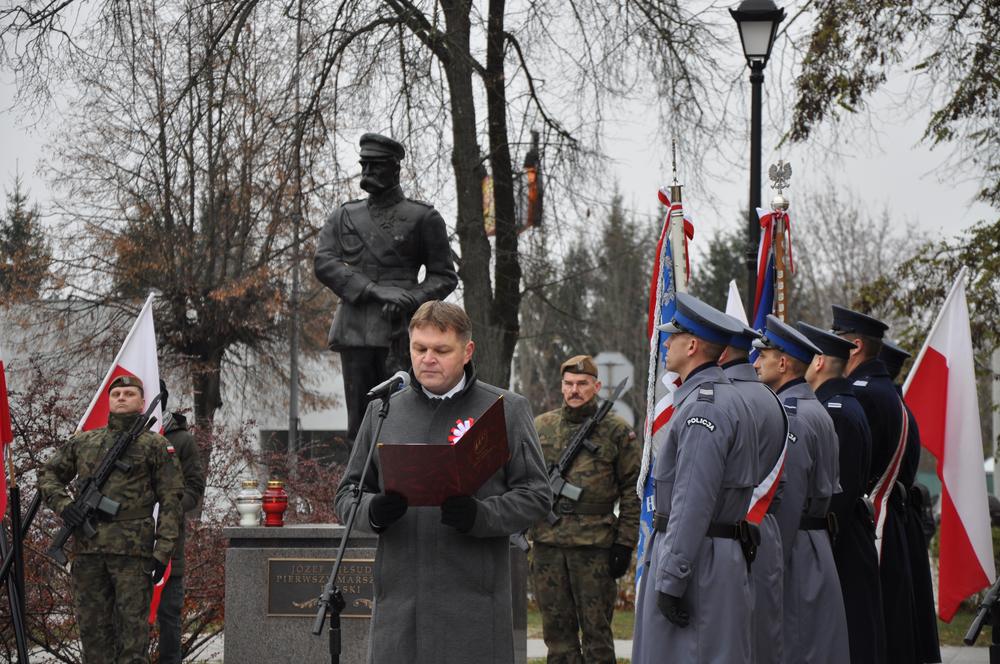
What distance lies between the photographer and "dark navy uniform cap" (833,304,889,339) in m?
8.86

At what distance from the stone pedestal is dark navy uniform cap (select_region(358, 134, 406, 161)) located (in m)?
2.48

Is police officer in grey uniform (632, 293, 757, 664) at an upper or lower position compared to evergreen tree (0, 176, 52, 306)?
lower

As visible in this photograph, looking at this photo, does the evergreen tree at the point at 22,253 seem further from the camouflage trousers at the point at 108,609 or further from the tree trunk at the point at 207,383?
the camouflage trousers at the point at 108,609

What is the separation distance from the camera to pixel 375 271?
8.61 meters

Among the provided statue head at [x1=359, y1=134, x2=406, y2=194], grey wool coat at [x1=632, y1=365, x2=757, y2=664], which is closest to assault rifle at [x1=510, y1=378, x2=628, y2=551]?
statue head at [x1=359, y1=134, x2=406, y2=194]

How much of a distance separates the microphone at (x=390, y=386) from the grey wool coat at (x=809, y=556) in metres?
2.72

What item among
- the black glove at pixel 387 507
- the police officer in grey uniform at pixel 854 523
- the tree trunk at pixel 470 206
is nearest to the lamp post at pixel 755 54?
the police officer in grey uniform at pixel 854 523

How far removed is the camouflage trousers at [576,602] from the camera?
9.02 meters

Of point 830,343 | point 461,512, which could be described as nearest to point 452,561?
point 461,512

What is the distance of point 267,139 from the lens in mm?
14203

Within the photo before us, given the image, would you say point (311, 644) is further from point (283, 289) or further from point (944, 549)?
point (283, 289)

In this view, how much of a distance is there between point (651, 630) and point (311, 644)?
3.54 m

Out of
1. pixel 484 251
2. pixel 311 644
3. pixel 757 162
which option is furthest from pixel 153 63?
pixel 311 644

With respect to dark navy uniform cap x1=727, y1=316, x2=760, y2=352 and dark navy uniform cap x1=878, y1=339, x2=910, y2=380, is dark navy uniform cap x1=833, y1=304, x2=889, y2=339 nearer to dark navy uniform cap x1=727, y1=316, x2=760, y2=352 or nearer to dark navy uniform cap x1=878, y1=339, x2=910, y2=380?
dark navy uniform cap x1=878, y1=339, x2=910, y2=380
